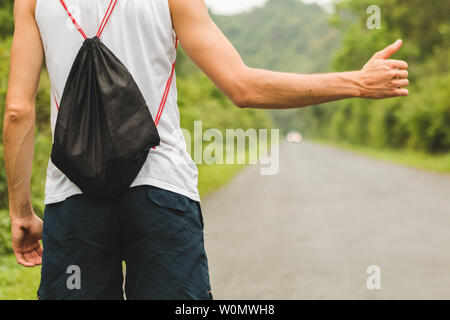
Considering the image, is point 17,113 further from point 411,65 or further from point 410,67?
point 411,65

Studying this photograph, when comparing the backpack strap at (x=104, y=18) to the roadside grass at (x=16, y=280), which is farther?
the roadside grass at (x=16, y=280)

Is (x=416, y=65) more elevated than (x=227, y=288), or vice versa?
(x=416, y=65)

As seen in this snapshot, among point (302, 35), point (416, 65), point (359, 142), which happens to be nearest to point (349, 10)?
point (416, 65)

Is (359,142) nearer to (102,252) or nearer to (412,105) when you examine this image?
(412,105)

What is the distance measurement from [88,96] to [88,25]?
208 millimetres

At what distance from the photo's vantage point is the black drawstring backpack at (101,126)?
1.63 metres

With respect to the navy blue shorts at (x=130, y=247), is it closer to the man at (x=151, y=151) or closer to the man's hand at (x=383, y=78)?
the man at (x=151, y=151)

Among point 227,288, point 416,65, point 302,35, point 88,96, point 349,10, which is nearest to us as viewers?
point 88,96

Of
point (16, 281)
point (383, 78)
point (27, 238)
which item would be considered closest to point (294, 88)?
point (383, 78)

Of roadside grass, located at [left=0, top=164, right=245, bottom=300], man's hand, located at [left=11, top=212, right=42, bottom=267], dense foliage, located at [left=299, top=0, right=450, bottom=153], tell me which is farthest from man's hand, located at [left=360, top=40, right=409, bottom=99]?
dense foliage, located at [left=299, top=0, right=450, bottom=153]

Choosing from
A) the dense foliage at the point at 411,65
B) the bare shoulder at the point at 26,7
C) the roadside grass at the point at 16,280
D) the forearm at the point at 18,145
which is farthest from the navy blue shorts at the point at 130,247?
the dense foliage at the point at 411,65

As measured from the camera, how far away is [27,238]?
1994 millimetres
